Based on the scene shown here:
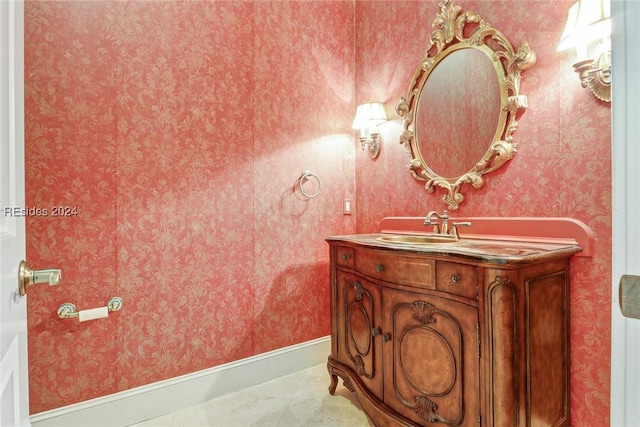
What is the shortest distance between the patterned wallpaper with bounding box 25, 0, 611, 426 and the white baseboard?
0.05 m

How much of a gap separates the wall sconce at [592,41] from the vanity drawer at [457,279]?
2.95 feet

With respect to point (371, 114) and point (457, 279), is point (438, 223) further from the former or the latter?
point (371, 114)

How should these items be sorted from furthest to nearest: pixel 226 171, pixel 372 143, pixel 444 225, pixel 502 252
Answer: pixel 372 143, pixel 226 171, pixel 444 225, pixel 502 252

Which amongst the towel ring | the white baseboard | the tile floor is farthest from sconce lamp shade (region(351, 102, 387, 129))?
the tile floor

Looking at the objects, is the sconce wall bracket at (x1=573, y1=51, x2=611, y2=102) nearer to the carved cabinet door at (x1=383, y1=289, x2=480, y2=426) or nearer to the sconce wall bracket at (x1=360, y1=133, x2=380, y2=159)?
the carved cabinet door at (x1=383, y1=289, x2=480, y2=426)

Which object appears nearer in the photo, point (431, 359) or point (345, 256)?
point (431, 359)

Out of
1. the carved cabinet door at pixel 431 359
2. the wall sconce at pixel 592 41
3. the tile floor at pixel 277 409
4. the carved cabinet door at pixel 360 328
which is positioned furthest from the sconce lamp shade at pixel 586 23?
the tile floor at pixel 277 409

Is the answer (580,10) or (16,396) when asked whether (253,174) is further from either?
(580,10)

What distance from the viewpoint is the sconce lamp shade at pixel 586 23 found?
1.25 m

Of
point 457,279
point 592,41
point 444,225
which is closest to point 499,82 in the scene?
point 592,41

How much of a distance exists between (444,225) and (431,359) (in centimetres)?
77

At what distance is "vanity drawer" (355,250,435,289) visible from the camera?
4.38 feet

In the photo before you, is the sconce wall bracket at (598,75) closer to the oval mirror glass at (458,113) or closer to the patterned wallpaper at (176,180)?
the oval mirror glass at (458,113)

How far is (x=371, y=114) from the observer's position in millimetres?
2307
